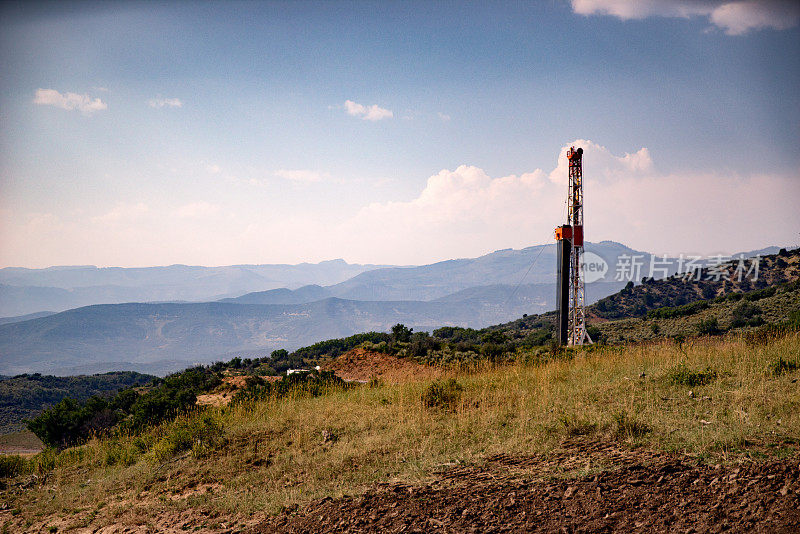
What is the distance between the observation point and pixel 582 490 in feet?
15.9

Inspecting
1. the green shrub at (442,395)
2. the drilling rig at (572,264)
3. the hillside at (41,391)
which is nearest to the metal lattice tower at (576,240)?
the drilling rig at (572,264)

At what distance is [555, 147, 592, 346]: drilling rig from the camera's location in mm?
19891

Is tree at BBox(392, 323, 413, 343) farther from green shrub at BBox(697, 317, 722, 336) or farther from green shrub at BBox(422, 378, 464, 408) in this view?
green shrub at BBox(697, 317, 722, 336)

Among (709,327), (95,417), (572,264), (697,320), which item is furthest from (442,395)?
(697,320)

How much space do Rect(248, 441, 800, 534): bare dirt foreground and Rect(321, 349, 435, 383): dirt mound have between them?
12923 millimetres

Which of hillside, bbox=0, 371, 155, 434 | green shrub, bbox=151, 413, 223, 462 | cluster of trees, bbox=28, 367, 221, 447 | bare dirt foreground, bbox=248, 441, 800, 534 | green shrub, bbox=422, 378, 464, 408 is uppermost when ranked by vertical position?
bare dirt foreground, bbox=248, 441, 800, 534

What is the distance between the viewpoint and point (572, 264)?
22.0 metres

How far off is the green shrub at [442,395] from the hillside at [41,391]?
52.0 metres

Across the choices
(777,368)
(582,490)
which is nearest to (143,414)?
(582,490)

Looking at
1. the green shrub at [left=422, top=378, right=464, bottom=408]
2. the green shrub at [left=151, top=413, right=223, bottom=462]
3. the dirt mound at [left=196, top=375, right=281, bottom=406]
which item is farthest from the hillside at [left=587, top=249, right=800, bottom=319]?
the green shrub at [left=151, top=413, right=223, bottom=462]

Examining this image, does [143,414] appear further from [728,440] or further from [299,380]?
[728,440]

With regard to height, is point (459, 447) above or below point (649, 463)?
below

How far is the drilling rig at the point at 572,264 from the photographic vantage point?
19.9 m

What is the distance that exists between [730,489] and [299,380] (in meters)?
11.6
